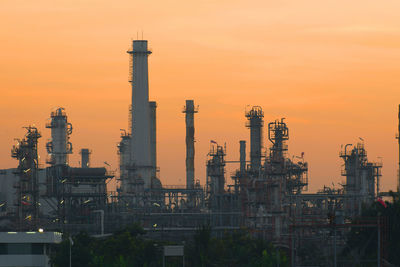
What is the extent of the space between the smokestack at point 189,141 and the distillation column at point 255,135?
1924 centimetres

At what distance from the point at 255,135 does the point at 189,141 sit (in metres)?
20.3

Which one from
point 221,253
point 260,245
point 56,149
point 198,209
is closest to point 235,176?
point 198,209

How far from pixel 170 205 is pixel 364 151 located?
121 feet

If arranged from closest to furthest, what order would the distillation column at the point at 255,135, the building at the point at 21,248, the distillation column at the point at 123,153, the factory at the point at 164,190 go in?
the building at the point at 21,248, the factory at the point at 164,190, the distillation column at the point at 255,135, the distillation column at the point at 123,153

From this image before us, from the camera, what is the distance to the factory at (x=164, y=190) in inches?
5002

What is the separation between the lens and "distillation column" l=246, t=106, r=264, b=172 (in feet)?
506

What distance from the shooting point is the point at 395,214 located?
8519cm

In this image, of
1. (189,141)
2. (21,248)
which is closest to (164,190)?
(189,141)

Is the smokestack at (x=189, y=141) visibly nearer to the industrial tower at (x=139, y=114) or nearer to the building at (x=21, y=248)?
the industrial tower at (x=139, y=114)

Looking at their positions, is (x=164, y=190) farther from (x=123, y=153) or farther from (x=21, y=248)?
(x=21, y=248)

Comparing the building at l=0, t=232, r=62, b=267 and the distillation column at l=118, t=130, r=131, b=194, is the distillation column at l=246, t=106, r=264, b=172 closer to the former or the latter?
the distillation column at l=118, t=130, r=131, b=194

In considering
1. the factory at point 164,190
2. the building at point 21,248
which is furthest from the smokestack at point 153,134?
the building at point 21,248

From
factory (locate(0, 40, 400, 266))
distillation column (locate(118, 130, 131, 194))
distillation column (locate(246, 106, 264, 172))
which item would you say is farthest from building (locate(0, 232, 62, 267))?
distillation column (locate(118, 130, 131, 194))

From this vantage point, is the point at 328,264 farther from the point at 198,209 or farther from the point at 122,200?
the point at 122,200
